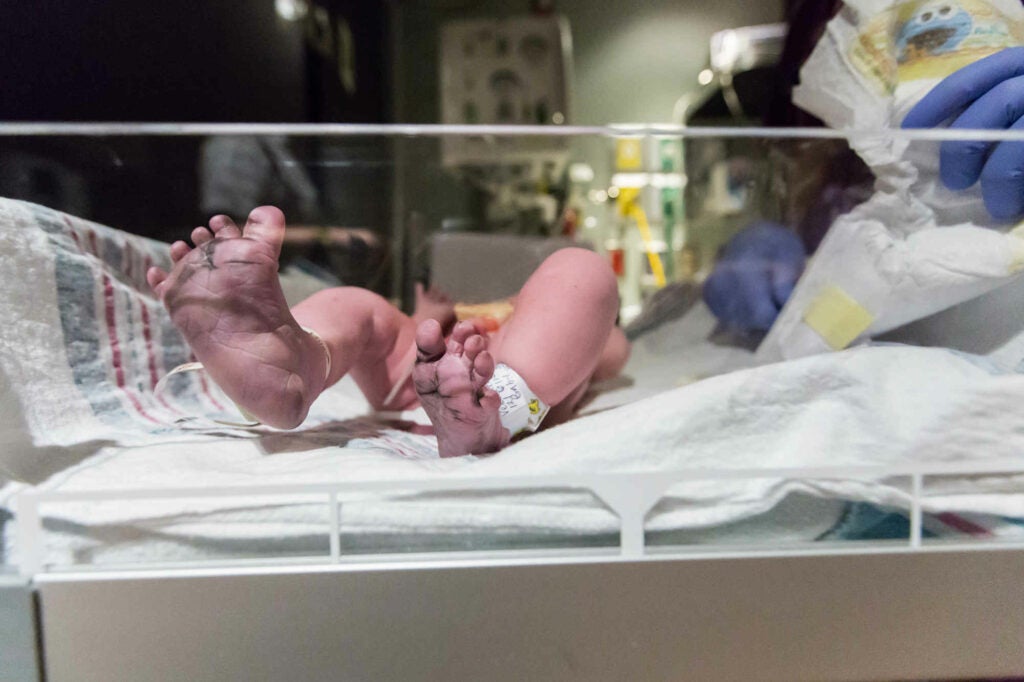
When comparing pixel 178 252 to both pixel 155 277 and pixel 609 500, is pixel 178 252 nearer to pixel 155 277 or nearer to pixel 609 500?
Result: pixel 155 277

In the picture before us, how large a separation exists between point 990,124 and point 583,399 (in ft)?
1.67

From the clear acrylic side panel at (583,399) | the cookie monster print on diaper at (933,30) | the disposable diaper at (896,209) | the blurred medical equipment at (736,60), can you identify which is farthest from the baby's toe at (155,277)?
the blurred medical equipment at (736,60)

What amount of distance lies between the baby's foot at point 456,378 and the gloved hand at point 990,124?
49 cm

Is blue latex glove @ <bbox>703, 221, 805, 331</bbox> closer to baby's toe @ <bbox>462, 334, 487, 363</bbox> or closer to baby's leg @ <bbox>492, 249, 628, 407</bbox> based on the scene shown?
baby's leg @ <bbox>492, 249, 628, 407</bbox>

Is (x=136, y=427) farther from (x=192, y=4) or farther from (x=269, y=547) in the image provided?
(x=192, y=4)

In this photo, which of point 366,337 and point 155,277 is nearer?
point 155,277

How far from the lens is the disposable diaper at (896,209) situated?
0.61 m

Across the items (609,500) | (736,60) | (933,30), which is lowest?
(609,500)

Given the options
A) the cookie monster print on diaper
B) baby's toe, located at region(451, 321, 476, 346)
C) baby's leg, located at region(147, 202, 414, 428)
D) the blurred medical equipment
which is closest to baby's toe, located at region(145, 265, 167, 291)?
baby's leg, located at region(147, 202, 414, 428)

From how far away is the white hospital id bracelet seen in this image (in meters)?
0.55

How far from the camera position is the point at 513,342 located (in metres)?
0.58

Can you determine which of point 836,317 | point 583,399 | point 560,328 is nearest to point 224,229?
point 560,328

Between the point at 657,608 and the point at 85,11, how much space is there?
1.00m

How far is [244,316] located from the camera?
48cm
